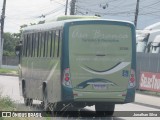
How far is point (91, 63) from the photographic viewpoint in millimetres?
16062

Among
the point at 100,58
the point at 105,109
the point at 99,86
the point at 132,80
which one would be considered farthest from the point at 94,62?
the point at 105,109

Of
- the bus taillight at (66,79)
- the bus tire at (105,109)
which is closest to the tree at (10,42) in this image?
the bus tire at (105,109)

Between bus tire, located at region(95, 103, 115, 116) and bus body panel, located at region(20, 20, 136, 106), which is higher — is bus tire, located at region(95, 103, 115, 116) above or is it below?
below

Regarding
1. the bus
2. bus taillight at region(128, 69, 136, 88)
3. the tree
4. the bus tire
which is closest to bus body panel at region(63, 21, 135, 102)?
the bus

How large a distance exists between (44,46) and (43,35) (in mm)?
414

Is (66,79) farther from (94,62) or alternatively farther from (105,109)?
(105,109)

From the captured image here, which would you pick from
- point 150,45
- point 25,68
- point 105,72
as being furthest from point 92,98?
point 150,45

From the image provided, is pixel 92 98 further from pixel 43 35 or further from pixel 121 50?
pixel 43 35

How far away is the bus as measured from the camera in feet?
52.1

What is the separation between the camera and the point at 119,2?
88.9 metres

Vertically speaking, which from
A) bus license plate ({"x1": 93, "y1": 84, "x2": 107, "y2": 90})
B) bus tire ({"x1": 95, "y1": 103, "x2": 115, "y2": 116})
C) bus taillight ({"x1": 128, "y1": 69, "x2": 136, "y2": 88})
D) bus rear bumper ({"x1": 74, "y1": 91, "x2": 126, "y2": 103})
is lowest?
bus tire ({"x1": 95, "y1": 103, "x2": 115, "y2": 116})

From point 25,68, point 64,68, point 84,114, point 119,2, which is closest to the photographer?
point 64,68

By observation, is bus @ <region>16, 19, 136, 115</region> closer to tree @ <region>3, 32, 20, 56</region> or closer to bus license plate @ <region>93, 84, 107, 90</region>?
bus license plate @ <region>93, 84, 107, 90</region>

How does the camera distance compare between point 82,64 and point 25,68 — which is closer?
point 82,64
